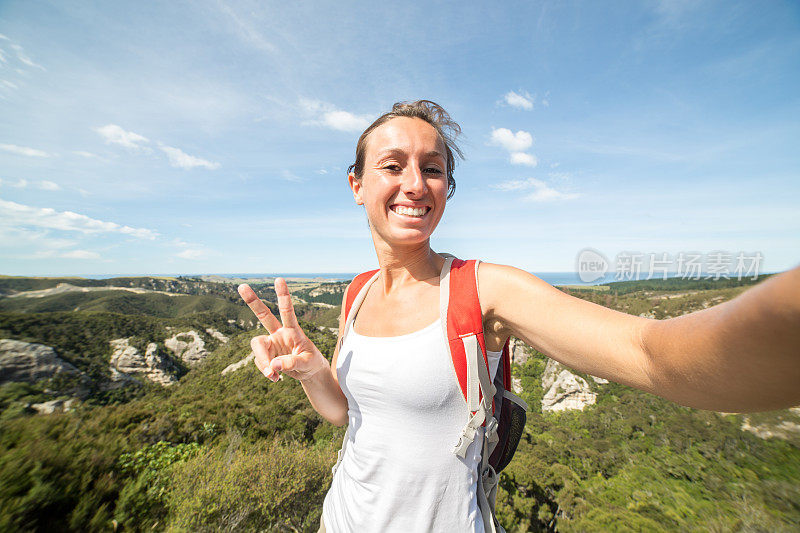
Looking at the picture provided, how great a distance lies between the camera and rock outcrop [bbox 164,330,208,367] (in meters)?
72.7

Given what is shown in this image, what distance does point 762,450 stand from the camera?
1109 centimetres

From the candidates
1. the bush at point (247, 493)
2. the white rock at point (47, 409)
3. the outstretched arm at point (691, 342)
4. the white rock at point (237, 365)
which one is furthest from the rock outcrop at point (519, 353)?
the outstretched arm at point (691, 342)

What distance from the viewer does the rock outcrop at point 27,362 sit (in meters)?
35.2

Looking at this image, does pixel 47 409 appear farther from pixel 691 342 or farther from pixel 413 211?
pixel 691 342

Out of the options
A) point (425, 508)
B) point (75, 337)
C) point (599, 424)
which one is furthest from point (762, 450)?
point (75, 337)

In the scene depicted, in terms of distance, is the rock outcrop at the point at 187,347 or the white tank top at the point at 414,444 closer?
the white tank top at the point at 414,444

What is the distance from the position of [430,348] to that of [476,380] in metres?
Result: 0.25

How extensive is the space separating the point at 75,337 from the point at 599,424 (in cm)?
9211

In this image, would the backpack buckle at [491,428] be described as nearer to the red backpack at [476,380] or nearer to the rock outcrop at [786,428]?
the red backpack at [476,380]

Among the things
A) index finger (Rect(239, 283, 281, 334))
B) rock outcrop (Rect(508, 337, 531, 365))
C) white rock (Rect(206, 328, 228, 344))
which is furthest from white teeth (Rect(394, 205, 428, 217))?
white rock (Rect(206, 328, 228, 344))

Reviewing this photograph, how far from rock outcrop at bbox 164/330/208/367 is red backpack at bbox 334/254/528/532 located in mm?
87664

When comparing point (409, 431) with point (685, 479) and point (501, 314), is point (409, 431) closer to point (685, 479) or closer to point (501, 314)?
point (501, 314)

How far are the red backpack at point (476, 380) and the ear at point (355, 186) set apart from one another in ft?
2.96

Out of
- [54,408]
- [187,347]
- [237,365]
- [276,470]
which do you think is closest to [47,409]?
[54,408]
